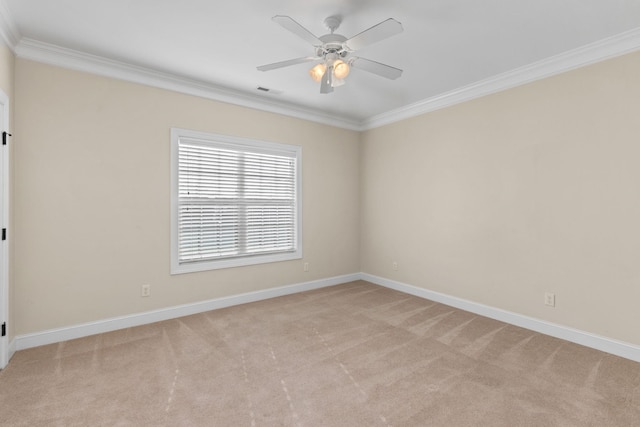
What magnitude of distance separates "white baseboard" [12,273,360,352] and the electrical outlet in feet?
9.19

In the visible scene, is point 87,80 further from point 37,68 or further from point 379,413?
point 379,413

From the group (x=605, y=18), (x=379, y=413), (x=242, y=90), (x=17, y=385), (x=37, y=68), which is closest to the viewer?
(x=379, y=413)

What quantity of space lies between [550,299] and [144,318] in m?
4.19

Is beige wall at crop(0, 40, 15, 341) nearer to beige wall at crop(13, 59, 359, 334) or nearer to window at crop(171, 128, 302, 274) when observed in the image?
beige wall at crop(13, 59, 359, 334)

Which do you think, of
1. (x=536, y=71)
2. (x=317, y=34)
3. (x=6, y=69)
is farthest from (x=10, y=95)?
(x=536, y=71)

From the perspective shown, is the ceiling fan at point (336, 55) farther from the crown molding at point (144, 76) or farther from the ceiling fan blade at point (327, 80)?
the crown molding at point (144, 76)

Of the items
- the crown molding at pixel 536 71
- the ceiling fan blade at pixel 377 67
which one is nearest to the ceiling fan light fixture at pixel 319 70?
the ceiling fan blade at pixel 377 67

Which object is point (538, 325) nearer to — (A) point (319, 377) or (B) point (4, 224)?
(A) point (319, 377)

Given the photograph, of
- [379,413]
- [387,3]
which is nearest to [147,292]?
[379,413]

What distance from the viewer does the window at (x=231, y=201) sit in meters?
3.57

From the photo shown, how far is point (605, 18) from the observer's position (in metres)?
2.34

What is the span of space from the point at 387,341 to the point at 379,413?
104cm

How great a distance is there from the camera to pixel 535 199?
3139mm

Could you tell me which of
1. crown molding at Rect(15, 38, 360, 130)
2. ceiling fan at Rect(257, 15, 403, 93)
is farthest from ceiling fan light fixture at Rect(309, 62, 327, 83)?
crown molding at Rect(15, 38, 360, 130)
